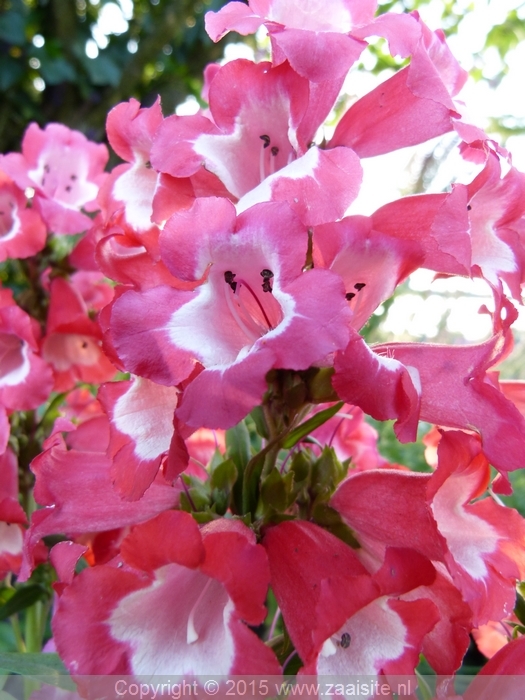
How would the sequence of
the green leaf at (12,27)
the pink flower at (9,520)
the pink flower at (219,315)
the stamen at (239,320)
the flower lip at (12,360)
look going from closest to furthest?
the pink flower at (219,315) → the stamen at (239,320) → the pink flower at (9,520) → the flower lip at (12,360) → the green leaf at (12,27)

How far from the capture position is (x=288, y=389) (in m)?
0.53

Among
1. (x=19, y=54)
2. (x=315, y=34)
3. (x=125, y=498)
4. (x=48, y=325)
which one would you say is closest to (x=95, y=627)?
(x=125, y=498)

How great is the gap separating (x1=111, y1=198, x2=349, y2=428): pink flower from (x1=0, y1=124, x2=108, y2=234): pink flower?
55 centimetres

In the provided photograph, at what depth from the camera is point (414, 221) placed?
562 mm

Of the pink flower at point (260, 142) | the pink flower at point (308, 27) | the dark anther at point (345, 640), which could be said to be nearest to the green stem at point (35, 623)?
the dark anther at point (345, 640)

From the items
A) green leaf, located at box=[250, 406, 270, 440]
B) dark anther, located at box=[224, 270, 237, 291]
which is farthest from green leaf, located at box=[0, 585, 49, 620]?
dark anther, located at box=[224, 270, 237, 291]

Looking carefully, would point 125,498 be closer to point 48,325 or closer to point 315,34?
point 315,34

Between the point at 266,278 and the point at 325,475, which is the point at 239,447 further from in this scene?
the point at 266,278

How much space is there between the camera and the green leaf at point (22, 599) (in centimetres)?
78

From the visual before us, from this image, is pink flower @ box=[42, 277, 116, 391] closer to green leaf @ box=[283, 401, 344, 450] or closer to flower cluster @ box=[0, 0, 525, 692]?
flower cluster @ box=[0, 0, 525, 692]

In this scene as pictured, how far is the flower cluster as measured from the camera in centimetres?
44

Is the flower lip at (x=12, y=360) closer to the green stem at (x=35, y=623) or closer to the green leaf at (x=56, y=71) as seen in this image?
the green stem at (x=35, y=623)

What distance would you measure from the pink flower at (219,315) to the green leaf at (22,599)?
0.50 metres

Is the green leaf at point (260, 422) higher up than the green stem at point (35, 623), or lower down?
higher up
